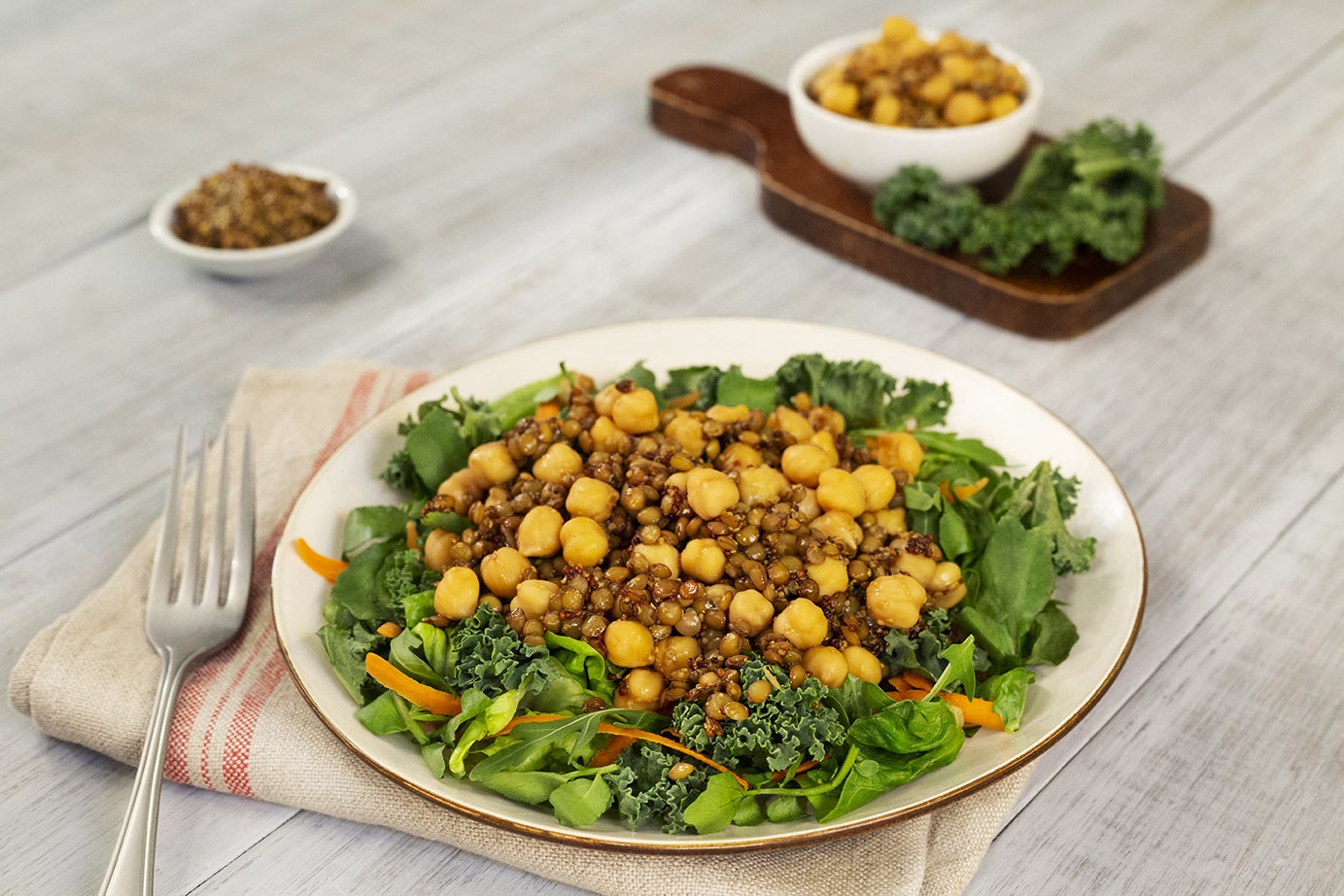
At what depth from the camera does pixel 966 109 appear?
112 inches

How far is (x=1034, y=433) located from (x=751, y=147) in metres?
1.44

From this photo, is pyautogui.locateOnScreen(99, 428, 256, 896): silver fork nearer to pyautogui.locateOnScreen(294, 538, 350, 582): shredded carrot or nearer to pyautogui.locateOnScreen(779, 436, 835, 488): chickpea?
pyautogui.locateOnScreen(294, 538, 350, 582): shredded carrot

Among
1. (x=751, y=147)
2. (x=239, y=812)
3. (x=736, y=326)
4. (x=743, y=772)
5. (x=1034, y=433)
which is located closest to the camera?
(x=743, y=772)

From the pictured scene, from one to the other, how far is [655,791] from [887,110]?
A: 70.9 inches

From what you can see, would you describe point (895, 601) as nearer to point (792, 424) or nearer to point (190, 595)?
point (792, 424)

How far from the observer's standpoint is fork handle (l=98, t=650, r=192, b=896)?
1.54m

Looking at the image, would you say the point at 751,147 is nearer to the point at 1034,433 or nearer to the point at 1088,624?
the point at 1034,433

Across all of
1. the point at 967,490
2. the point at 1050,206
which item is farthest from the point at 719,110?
the point at 967,490

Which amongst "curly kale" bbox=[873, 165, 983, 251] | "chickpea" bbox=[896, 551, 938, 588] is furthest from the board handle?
"chickpea" bbox=[896, 551, 938, 588]

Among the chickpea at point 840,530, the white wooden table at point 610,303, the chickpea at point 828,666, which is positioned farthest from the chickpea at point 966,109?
the chickpea at point 828,666

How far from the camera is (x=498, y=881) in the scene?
170 cm

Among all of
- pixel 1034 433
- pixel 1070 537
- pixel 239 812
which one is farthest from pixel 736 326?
pixel 239 812

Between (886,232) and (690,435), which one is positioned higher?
(690,435)

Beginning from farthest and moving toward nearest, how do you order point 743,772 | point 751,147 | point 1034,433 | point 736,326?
point 751,147 < point 736,326 < point 1034,433 < point 743,772
